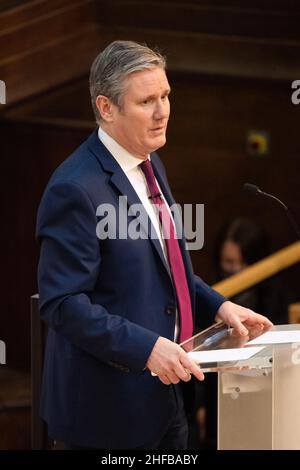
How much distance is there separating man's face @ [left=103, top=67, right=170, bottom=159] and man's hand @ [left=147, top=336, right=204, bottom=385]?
0.51m

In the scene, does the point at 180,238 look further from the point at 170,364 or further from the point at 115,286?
the point at 170,364

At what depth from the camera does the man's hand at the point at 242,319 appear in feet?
9.68

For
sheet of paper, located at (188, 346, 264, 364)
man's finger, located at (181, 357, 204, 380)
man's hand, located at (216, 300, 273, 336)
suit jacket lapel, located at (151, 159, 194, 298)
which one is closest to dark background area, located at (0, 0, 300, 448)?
suit jacket lapel, located at (151, 159, 194, 298)

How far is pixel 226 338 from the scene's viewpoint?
2881 millimetres

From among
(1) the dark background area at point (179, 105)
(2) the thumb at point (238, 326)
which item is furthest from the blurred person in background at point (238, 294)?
(2) the thumb at point (238, 326)

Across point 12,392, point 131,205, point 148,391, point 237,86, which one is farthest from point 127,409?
point 237,86

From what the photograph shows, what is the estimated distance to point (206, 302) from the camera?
120 inches

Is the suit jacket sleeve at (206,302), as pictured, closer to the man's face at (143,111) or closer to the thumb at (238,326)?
the thumb at (238,326)

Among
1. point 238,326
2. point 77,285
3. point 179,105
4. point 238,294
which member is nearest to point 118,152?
point 77,285

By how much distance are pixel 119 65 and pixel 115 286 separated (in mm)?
544

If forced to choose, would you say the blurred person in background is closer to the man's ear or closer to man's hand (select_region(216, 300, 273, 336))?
man's hand (select_region(216, 300, 273, 336))

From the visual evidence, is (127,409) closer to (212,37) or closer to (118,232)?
(118,232)

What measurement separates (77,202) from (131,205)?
16 cm

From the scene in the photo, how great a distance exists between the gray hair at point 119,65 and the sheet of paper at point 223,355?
2.12ft
